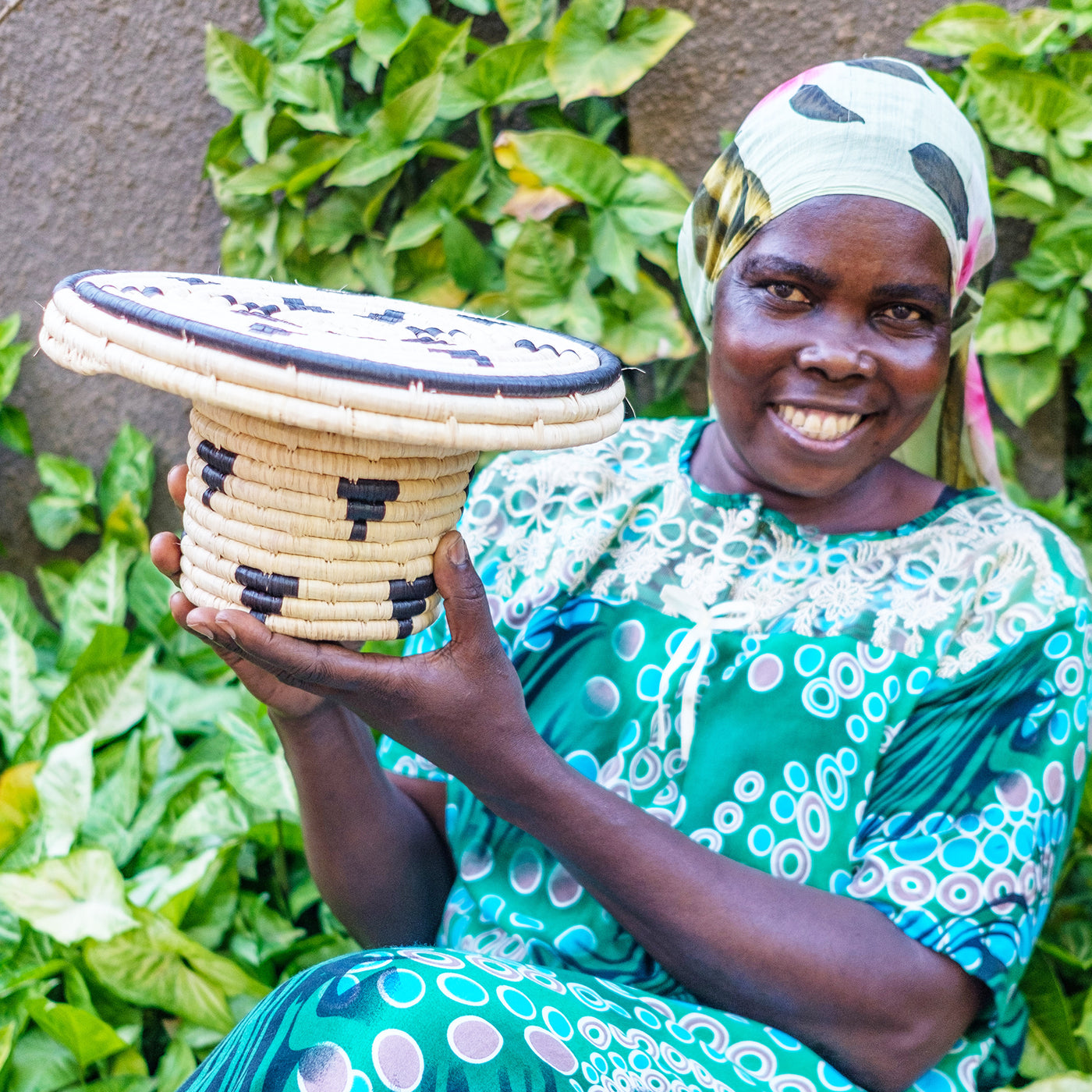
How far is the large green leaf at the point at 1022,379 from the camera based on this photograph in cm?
210

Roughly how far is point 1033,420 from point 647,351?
2.45 ft

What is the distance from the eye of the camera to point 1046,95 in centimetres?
198

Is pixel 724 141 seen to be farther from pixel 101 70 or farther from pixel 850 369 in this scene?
pixel 101 70

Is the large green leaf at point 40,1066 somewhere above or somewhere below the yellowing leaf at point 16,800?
below

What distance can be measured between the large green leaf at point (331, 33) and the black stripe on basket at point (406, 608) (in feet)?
4.79

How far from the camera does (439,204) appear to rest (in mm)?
2205

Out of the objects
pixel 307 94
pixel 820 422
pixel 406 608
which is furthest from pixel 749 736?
pixel 307 94

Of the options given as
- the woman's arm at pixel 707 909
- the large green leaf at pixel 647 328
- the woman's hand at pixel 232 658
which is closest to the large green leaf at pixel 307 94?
the large green leaf at pixel 647 328

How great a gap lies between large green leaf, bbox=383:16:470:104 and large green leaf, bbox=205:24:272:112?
0.23 m

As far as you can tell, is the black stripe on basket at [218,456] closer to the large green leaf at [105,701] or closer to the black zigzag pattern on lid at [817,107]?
the black zigzag pattern on lid at [817,107]

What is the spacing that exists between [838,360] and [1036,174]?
42.3 inches

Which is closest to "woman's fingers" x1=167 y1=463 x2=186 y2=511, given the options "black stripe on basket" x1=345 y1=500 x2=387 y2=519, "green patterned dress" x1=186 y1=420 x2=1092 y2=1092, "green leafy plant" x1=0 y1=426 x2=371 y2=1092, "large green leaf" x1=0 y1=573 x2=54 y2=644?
"black stripe on basket" x1=345 y1=500 x2=387 y2=519

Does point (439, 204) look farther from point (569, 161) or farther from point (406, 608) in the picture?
point (406, 608)

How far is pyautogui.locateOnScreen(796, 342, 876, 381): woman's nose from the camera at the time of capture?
126 centimetres
